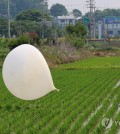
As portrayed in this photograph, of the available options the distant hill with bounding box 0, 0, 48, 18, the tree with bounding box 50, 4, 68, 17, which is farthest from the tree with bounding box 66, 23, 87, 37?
the tree with bounding box 50, 4, 68, 17

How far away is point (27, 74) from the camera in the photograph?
3699 millimetres

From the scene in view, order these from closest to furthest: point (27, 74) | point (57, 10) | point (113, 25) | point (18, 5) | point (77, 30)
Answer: point (27, 74) → point (77, 30) → point (113, 25) → point (18, 5) → point (57, 10)

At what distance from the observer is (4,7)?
111 m

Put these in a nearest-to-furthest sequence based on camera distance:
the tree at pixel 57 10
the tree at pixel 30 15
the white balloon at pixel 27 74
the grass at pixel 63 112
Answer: the white balloon at pixel 27 74
the grass at pixel 63 112
the tree at pixel 30 15
the tree at pixel 57 10

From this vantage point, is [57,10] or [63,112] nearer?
[63,112]

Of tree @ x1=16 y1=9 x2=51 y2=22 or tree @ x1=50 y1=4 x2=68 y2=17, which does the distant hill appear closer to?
tree @ x1=50 y1=4 x2=68 y2=17

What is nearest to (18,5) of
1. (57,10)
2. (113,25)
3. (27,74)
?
(57,10)

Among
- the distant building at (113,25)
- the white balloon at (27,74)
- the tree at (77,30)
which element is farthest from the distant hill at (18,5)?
the white balloon at (27,74)

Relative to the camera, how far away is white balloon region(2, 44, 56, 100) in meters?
3.71

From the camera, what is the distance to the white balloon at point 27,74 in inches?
146

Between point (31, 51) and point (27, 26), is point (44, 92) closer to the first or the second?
point (31, 51)

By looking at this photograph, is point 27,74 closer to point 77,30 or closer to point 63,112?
point 63,112

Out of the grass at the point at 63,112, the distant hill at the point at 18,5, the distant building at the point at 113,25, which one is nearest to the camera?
the grass at the point at 63,112

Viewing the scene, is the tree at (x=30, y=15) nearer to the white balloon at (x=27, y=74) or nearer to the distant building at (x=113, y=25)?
the distant building at (x=113, y=25)
